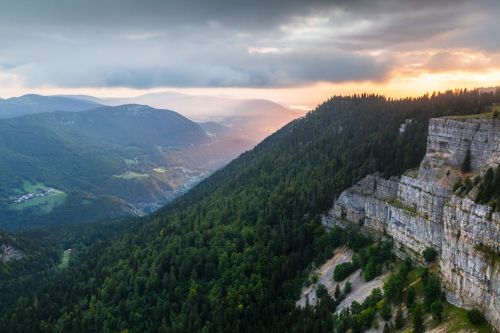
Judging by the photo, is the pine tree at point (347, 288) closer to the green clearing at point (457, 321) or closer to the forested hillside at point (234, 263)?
the forested hillside at point (234, 263)

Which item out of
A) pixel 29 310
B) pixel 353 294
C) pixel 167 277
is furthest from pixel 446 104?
pixel 29 310

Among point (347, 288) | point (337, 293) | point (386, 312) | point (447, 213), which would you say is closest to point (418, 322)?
point (386, 312)

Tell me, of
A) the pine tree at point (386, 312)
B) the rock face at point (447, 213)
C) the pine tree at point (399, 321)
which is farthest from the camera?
the pine tree at point (386, 312)

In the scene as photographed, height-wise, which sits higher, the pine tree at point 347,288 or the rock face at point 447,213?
the rock face at point 447,213

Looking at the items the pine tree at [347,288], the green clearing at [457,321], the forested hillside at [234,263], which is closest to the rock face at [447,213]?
the green clearing at [457,321]

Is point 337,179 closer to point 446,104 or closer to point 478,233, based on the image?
point 446,104

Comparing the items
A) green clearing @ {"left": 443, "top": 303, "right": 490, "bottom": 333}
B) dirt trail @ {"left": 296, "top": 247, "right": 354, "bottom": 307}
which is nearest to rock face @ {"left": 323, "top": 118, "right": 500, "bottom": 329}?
green clearing @ {"left": 443, "top": 303, "right": 490, "bottom": 333}
